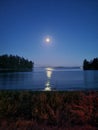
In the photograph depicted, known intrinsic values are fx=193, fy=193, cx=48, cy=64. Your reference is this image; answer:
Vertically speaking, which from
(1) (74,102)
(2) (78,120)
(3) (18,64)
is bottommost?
(2) (78,120)

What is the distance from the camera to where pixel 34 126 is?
21.3 feet

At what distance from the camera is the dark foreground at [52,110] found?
7.71 metres

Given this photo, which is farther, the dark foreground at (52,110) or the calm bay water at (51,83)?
the calm bay water at (51,83)

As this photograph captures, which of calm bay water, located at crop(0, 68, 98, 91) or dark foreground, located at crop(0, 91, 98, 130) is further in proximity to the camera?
calm bay water, located at crop(0, 68, 98, 91)

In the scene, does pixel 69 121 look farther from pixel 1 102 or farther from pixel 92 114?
pixel 1 102

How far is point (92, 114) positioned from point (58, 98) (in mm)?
1723

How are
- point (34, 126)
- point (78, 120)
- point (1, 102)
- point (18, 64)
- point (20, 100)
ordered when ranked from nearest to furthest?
1. point (34, 126)
2. point (78, 120)
3. point (1, 102)
4. point (20, 100)
5. point (18, 64)

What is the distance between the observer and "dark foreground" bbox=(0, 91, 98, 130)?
7.71 meters

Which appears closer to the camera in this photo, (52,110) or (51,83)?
(52,110)

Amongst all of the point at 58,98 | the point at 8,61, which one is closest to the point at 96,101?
the point at 58,98

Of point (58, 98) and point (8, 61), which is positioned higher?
point (8, 61)

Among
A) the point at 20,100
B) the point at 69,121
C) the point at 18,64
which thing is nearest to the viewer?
the point at 69,121

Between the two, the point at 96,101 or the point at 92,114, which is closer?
the point at 92,114

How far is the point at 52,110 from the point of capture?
324 inches
